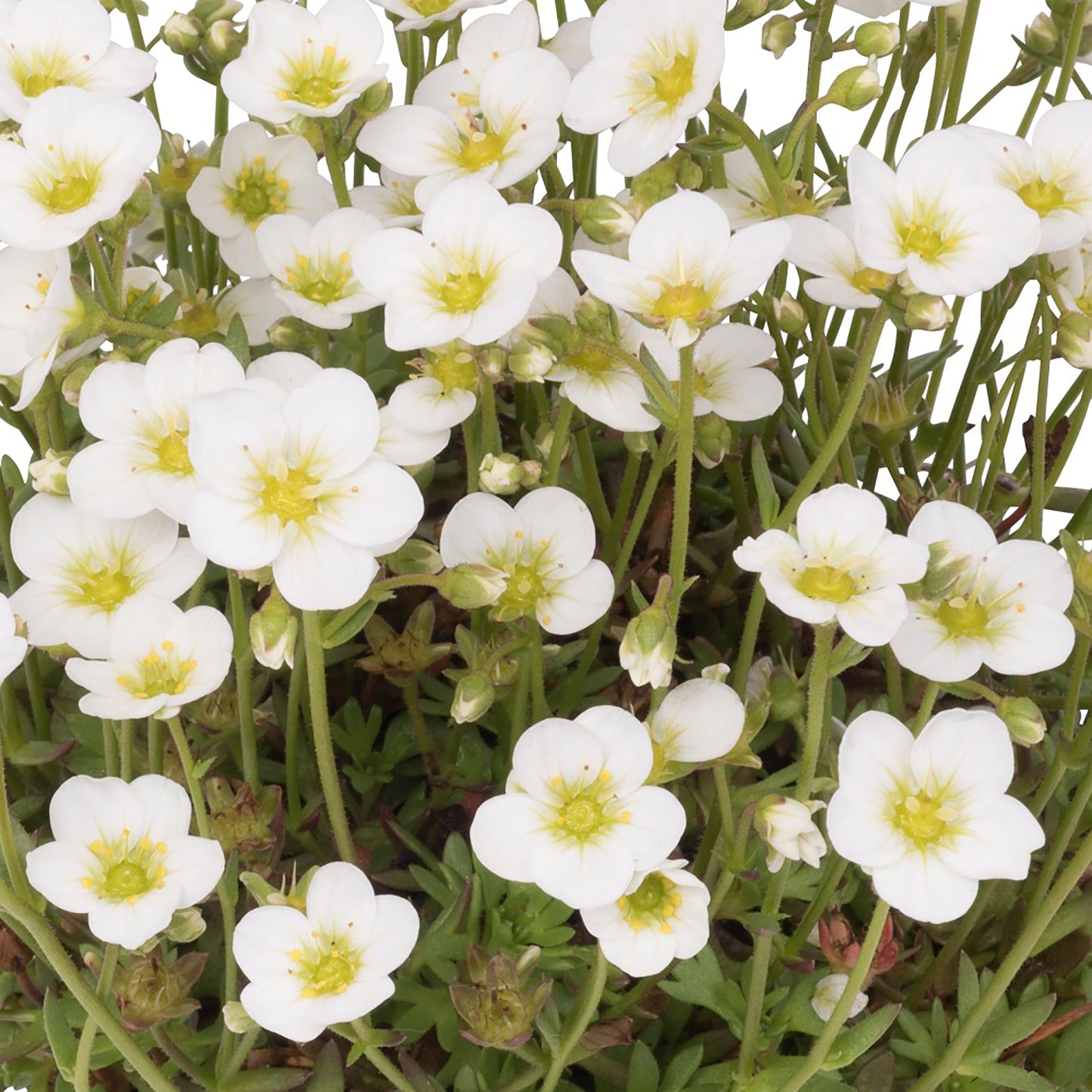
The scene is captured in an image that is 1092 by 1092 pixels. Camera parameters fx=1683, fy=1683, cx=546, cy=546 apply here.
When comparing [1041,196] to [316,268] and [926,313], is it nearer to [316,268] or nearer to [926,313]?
[926,313]

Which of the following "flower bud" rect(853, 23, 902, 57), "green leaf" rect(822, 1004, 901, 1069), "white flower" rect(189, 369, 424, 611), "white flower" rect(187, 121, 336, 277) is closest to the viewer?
"white flower" rect(189, 369, 424, 611)

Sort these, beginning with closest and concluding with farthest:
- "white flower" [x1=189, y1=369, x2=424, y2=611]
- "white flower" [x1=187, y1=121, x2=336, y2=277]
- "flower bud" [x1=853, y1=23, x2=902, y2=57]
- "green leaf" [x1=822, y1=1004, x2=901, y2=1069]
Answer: "white flower" [x1=189, y1=369, x2=424, y2=611], "green leaf" [x1=822, y1=1004, x2=901, y2=1069], "flower bud" [x1=853, y1=23, x2=902, y2=57], "white flower" [x1=187, y1=121, x2=336, y2=277]

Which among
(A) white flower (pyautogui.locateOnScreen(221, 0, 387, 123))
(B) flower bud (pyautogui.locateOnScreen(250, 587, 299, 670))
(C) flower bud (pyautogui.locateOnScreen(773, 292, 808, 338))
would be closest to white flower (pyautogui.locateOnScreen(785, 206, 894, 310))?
(C) flower bud (pyautogui.locateOnScreen(773, 292, 808, 338))

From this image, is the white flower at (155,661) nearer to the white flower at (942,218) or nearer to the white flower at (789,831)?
the white flower at (789,831)

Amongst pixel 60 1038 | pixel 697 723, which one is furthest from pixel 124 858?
pixel 697 723

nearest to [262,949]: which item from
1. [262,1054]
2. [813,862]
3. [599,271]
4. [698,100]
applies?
[262,1054]

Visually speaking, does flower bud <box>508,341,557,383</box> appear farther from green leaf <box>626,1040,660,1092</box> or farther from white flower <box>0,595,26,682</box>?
green leaf <box>626,1040,660,1092</box>

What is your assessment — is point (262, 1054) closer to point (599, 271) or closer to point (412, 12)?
point (599, 271)
